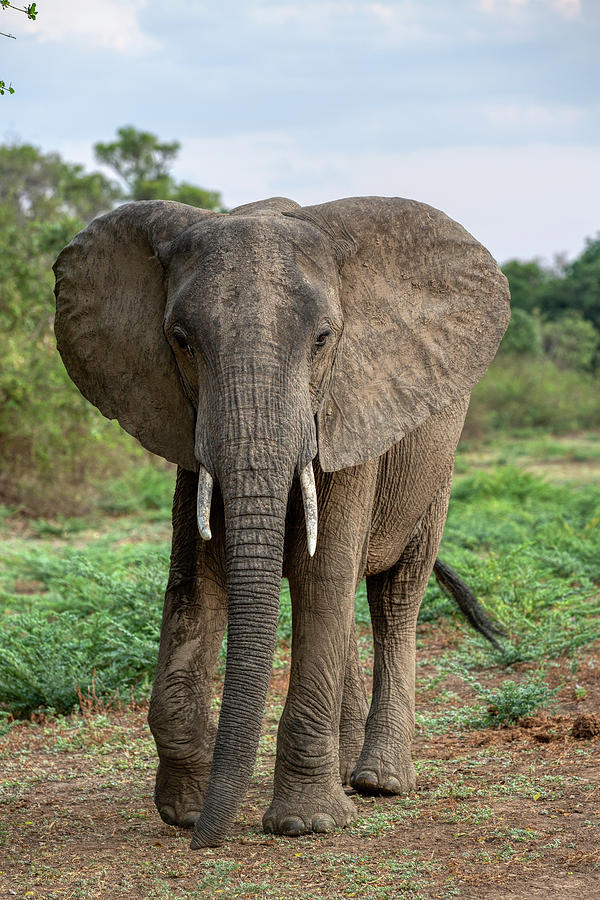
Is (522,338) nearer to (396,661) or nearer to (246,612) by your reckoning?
(396,661)

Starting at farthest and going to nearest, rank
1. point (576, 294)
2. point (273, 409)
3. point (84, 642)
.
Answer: point (576, 294)
point (84, 642)
point (273, 409)

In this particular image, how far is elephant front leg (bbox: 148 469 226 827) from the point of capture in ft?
14.9

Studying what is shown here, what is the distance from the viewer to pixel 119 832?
4527mm

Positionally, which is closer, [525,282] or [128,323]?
[128,323]

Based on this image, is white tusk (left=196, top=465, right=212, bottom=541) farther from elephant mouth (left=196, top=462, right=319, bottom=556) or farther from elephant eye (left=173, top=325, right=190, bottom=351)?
elephant eye (left=173, top=325, right=190, bottom=351)

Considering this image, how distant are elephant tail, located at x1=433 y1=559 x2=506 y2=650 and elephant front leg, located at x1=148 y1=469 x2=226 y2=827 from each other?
2.44 metres

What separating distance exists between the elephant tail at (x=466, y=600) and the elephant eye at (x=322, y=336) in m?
2.91

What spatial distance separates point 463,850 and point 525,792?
2.51ft

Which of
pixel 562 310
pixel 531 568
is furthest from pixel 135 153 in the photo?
pixel 531 568

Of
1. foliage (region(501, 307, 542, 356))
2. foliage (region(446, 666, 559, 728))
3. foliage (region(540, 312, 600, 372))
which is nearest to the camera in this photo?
foliage (region(446, 666, 559, 728))

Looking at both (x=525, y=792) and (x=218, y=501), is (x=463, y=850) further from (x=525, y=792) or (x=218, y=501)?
(x=218, y=501)

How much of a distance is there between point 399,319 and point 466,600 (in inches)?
100

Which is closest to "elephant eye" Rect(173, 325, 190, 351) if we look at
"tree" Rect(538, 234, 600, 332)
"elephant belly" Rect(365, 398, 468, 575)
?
"elephant belly" Rect(365, 398, 468, 575)

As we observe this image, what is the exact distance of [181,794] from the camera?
458 cm
